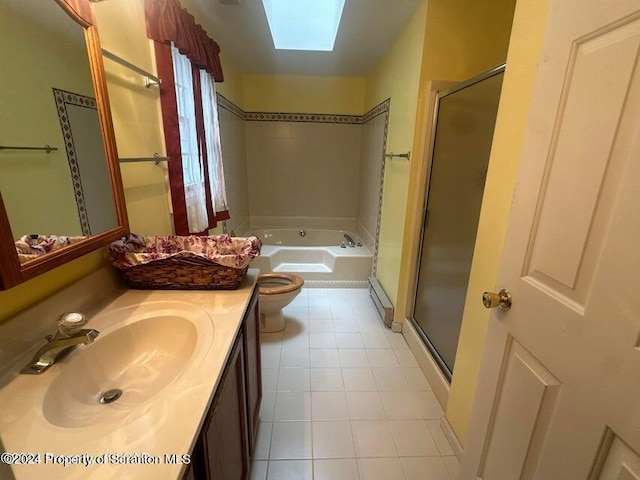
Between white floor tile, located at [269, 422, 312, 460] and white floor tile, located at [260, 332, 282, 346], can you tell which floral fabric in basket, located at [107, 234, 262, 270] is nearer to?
white floor tile, located at [269, 422, 312, 460]

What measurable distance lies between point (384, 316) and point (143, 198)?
1.90 metres

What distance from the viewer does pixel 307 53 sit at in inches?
107

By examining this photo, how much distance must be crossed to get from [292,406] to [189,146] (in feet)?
5.28

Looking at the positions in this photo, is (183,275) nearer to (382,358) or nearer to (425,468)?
(425,468)

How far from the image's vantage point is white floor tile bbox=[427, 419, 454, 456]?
1.40m

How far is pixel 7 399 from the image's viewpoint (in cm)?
60

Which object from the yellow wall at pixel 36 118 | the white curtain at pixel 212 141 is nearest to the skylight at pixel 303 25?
the white curtain at pixel 212 141

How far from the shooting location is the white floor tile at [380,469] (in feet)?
4.18

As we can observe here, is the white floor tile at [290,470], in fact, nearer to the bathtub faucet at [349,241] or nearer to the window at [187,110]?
the window at [187,110]

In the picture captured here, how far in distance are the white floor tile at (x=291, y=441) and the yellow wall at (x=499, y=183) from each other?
0.73m

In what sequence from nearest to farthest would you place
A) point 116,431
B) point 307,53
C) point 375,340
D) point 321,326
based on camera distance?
1. point 116,431
2. point 375,340
3. point 321,326
4. point 307,53

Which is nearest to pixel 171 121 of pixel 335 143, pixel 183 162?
pixel 183 162

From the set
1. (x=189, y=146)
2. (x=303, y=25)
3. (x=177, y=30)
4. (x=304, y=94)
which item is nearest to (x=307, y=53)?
(x=303, y=25)

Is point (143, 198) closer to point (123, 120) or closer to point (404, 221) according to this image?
point (123, 120)
